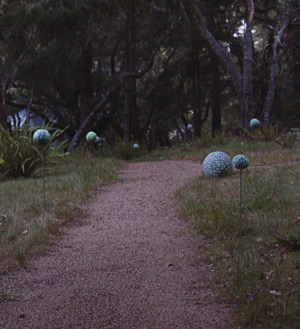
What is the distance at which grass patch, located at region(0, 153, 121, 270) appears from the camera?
340 cm

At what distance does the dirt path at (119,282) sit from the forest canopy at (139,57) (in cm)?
450

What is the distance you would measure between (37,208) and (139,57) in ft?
49.2

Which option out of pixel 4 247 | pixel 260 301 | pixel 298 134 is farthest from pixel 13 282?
pixel 298 134

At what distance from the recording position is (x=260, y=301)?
7.52 ft

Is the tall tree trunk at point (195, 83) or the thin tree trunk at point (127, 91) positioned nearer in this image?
the thin tree trunk at point (127, 91)

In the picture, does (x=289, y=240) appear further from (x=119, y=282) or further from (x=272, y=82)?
(x=272, y=82)

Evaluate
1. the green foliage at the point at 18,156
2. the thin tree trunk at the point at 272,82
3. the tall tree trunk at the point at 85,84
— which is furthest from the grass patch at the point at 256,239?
the tall tree trunk at the point at 85,84

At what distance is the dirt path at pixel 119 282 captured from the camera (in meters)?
2.28

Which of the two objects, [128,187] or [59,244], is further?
[128,187]

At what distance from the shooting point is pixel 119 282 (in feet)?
8.98

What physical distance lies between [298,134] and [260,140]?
142cm

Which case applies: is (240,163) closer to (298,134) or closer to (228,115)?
(298,134)

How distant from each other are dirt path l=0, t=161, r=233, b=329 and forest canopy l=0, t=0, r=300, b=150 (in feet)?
14.7

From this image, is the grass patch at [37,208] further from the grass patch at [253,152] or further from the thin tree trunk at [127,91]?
the thin tree trunk at [127,91]
